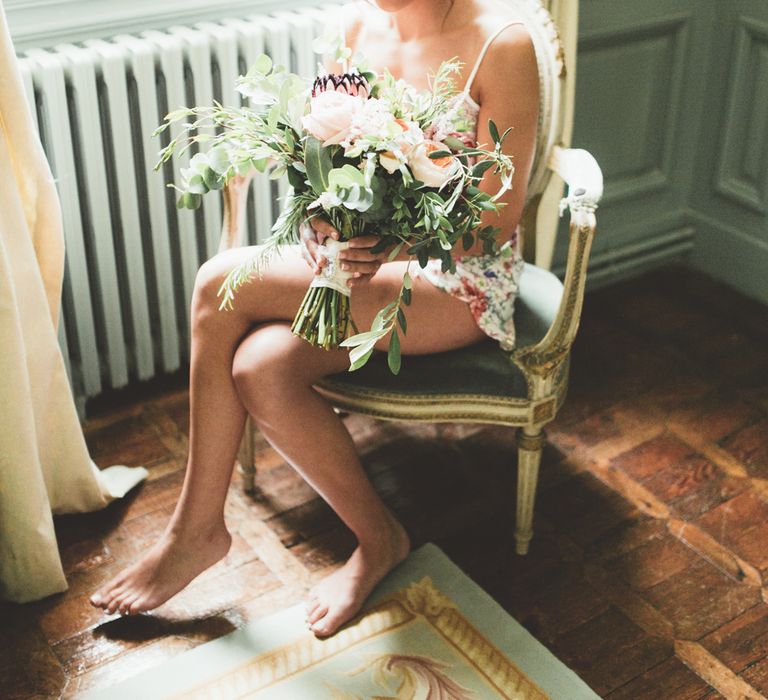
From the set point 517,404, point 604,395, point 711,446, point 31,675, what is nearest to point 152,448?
point 31,675

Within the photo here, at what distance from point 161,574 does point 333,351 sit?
1.65ft

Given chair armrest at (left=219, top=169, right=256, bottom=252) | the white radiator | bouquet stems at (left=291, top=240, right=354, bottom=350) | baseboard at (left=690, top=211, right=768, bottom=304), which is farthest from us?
baseboard at (left=690, top=211, right=768, bottom=304)

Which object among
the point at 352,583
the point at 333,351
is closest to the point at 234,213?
the point at 333,351

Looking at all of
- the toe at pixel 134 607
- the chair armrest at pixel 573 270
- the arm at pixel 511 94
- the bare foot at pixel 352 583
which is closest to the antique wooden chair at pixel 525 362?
the chair armrest at pixel 573 270

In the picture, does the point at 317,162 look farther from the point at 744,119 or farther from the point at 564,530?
the point at 744,119

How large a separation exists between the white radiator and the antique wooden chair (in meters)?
0.32

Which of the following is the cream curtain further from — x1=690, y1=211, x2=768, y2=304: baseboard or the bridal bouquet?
x1=690, y1=211, x2=768, y2=304: baseboard

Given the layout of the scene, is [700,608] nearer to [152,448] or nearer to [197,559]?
[197,559]

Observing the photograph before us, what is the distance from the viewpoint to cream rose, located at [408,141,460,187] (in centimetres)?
146

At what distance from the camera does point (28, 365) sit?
6.03ft

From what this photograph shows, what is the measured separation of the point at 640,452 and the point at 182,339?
108cm

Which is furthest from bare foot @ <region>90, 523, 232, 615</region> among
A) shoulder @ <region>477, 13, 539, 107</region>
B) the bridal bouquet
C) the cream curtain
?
shoulder @ <region>477, 13, 539, 107</region>

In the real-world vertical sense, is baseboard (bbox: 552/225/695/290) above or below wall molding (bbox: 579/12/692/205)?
below


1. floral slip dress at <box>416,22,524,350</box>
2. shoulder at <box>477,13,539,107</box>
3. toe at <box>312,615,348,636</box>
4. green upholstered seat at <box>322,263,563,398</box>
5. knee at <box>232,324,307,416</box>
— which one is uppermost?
shoulder at <box>477,13,539,107</box>
